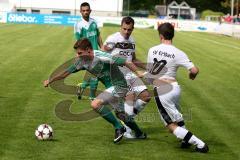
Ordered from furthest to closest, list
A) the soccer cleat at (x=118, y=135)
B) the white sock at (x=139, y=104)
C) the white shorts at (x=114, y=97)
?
1. the white sock at (x=139, y=104)
2. the soccer cleat at (x=118, y=135)
3. the white shorts at (x=114, y=97)

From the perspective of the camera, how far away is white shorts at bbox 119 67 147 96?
35.6 feet

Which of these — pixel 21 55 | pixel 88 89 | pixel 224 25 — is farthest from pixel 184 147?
pixel 224 25

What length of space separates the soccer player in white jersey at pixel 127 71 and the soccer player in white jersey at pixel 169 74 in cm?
91

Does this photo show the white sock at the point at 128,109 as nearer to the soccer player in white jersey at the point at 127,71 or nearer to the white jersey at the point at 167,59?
the soccer player in white jersey at the point at 127,71

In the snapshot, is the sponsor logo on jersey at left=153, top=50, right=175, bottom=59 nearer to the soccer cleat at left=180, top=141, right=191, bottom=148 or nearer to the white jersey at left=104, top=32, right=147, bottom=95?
the soccer cleat at left=180, top=141, right=191, bottom=148

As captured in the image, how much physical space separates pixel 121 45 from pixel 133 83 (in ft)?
2.73

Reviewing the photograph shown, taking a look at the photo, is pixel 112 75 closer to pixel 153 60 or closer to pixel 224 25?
pixel 153 60

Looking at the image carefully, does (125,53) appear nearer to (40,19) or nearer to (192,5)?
(40,19)

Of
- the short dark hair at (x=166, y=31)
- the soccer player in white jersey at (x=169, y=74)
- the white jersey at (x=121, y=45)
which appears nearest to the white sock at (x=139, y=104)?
the white jersey at (x=121, y=45)

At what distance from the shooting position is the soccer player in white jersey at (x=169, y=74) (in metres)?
9.29

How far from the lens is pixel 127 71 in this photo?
11289 mm

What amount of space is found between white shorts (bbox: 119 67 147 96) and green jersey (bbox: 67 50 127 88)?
0.39 metres

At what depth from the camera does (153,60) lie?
938 centimetres

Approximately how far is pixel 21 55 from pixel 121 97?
17.2 meters
